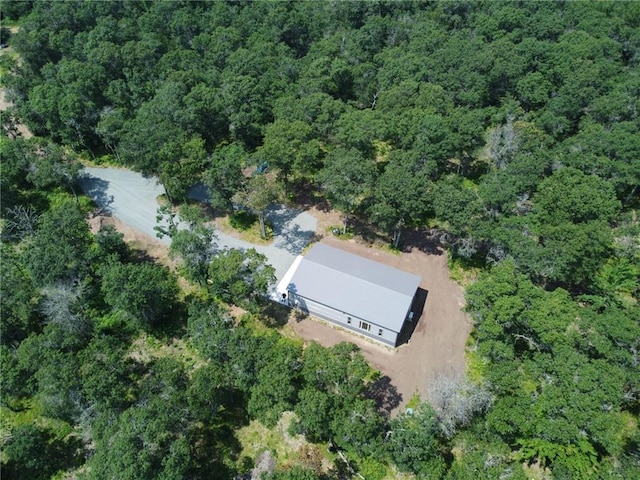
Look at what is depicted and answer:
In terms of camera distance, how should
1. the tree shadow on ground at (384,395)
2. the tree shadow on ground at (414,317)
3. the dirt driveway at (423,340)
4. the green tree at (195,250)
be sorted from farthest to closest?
Result: the tree shadow on ground at (414,317)
the green tree at (195,250)
the dirt driveway at (423,340)
the tree shadow on ground at (384,395)

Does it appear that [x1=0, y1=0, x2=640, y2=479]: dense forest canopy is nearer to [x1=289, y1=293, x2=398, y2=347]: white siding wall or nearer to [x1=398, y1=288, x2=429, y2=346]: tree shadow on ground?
[x1=289, y1=293, x2=398, y2=347]: white siding wall

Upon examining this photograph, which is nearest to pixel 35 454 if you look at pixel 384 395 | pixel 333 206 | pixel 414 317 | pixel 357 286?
pixel 384 395

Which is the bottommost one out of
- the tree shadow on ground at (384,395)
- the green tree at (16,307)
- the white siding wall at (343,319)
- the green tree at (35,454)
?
the green tree at (35,454)

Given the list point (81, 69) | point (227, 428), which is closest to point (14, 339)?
point (227, 428)

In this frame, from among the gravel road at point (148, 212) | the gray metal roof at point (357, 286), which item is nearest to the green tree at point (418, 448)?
the gray metal roof at point (357, 286)

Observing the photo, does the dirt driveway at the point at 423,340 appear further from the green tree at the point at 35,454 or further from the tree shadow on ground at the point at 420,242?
the green tree at the point at 35,454

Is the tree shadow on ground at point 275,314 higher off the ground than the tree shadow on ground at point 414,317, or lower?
lower

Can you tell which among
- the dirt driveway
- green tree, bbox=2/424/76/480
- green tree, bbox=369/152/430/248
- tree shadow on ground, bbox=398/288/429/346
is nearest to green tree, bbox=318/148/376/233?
green tree, bbox=369/152/430/248

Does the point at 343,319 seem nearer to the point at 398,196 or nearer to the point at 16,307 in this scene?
the point at 398,196
